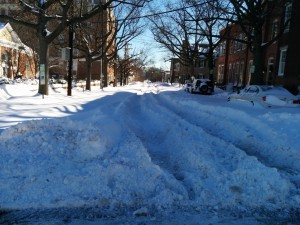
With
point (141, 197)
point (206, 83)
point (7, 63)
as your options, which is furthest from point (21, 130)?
point (7, 63)

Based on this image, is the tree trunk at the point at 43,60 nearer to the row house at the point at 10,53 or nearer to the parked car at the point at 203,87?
the parked car at the point at 203,87

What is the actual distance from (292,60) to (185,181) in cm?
2445

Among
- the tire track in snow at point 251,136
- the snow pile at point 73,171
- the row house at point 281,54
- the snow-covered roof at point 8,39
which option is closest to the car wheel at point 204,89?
the row house at point 281,54

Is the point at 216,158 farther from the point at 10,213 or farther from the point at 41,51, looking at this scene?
the point at 41,51

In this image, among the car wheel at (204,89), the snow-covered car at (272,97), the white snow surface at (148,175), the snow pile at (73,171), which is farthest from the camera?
the car wheel at (204,89)

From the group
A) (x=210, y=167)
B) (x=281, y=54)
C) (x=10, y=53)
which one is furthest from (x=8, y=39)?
(x=210, y=167)

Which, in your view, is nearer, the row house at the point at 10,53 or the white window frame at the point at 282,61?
the white window frame at the point at 282,61

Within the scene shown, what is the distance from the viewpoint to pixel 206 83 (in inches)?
1443

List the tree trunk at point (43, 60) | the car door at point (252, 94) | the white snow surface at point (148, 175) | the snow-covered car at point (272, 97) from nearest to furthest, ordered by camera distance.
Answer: the white snow surface at point (148, 175) → the snow-covered car at point (272, 97) → the car door at point (252, 94) → the tree trunk at point (43, 60)

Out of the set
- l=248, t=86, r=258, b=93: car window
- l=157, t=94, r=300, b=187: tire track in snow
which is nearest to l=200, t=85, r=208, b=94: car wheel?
l=248, t=86, r=258, b=93: car window

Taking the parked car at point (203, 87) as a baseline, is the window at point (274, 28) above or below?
above

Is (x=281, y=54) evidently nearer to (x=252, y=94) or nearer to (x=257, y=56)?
(x=257, y=56)

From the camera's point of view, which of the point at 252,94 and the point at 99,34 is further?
the point at 99,34

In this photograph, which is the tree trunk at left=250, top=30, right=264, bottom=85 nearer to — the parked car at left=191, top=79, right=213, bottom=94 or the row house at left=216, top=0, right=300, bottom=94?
the row house at left=216, top=0, right=300, bottom=94
